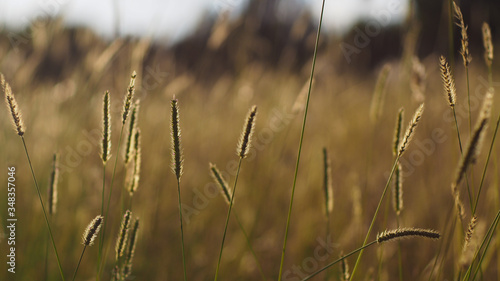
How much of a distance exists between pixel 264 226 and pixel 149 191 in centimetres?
62

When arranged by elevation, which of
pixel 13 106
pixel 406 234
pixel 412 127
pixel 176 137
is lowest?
pixel 406 234

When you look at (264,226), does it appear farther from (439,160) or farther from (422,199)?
(439,160)

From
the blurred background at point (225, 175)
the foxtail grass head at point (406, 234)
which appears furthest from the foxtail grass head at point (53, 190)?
the foxtail grass head at point (406, 234)

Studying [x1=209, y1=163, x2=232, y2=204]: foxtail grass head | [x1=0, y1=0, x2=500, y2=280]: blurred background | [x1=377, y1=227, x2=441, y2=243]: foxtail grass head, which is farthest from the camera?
[x1=0, y1=0, x2=500, y2=280]: blurred background

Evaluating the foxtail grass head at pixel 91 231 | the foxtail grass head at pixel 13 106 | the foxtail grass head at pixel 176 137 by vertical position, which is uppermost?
the foxtail grass head at pixel 13 106

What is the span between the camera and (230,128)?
10.9 ft

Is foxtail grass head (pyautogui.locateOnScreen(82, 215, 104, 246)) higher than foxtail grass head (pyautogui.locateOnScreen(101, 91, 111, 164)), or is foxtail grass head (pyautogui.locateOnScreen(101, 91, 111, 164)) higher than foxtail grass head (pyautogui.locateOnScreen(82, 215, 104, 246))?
foxtail grass head (pyautogui.locateOnScreen(101, 91, 111, 164))

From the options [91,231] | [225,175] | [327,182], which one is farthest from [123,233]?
[225,175]

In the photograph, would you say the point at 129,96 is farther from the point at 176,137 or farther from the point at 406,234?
the point at 406,234

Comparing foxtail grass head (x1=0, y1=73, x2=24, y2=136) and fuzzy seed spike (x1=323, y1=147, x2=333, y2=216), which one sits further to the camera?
fuzzy seed spike (x1=323, y1=147, x2=333, y2=216)

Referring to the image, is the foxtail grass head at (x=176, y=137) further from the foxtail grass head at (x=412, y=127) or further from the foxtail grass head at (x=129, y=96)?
the foxtail grass head at (x=412, y=127)

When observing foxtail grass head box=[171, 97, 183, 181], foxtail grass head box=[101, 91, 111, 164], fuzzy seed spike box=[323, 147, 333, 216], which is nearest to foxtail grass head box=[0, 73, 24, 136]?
foxtail grass head box=[101, 91, 111, 164]

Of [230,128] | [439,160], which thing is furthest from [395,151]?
[230,128]

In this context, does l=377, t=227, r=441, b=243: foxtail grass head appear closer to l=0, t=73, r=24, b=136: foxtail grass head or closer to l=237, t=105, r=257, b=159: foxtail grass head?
l=237, t=105, r=257, b=159: foxtail grass head
